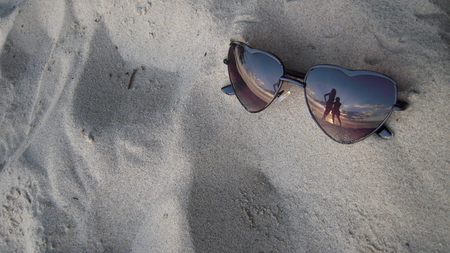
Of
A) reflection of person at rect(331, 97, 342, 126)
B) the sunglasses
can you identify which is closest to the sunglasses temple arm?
the sunglasses

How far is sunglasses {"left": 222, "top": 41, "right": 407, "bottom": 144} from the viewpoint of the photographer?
1.14 meters

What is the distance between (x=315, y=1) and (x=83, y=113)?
157 cm

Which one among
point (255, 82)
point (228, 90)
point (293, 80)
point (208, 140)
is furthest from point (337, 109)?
point (208, 140)

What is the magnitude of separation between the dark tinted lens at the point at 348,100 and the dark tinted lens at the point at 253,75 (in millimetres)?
182

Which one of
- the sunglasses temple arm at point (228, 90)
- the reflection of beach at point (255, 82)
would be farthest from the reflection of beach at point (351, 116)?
the sunglasses temple arm at point (228, 90)

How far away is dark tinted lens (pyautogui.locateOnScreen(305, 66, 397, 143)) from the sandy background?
0.10m

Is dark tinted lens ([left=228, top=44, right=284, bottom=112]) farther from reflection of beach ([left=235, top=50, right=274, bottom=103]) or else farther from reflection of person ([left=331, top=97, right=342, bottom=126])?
reflection of person ([left=331, top=97, right=342, bottom=126])

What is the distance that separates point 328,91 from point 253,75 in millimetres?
403

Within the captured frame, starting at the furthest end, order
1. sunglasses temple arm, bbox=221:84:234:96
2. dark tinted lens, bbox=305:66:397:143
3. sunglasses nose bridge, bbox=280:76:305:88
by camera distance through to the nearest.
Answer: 1. sunglasses temple arm, bbox=221:84:234:96
2. sunglasses nose bridge, bbox=280:76:305:88
3. dark tinted lens, bbox=305:66:397:143

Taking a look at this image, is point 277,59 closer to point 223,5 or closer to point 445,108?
point 223,5

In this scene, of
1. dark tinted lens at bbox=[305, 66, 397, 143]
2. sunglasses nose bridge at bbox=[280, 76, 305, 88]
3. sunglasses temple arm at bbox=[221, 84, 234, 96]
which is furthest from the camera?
sunglasses temple arm at bbox=[221, 84, 234, 96]

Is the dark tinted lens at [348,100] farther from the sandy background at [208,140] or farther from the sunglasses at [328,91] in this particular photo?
the sandy background at [208,140]

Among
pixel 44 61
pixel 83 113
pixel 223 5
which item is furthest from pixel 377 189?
pixel 44 61

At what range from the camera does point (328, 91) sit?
122 cm
